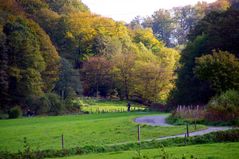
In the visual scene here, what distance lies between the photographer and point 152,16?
478 ft

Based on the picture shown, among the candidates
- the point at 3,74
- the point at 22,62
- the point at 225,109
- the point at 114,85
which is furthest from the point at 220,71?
the point at 114,85

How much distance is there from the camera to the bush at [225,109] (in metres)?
35.8

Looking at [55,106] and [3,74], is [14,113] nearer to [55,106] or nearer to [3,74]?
[55,106]

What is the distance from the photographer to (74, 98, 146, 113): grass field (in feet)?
254

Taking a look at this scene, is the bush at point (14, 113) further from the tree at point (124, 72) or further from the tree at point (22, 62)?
the tree at point (124, 72)

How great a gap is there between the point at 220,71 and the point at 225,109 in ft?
29.2

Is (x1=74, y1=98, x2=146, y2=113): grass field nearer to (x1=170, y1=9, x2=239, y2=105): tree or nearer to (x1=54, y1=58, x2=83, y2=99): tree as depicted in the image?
(x1=54, y1=58, x2=83, y2=99): tree

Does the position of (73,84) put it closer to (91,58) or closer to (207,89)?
(91,58)

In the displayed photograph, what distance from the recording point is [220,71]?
146 ft

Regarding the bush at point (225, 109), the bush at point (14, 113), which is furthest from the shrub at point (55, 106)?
the bush at point (225, 109)

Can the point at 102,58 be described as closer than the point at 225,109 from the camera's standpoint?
No

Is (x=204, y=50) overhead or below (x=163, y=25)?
below

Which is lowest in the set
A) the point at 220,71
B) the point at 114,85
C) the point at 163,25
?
the point at 114,85

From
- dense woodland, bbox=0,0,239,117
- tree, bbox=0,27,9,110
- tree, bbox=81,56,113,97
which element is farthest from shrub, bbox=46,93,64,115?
tree, bbox=81,56,113,97
